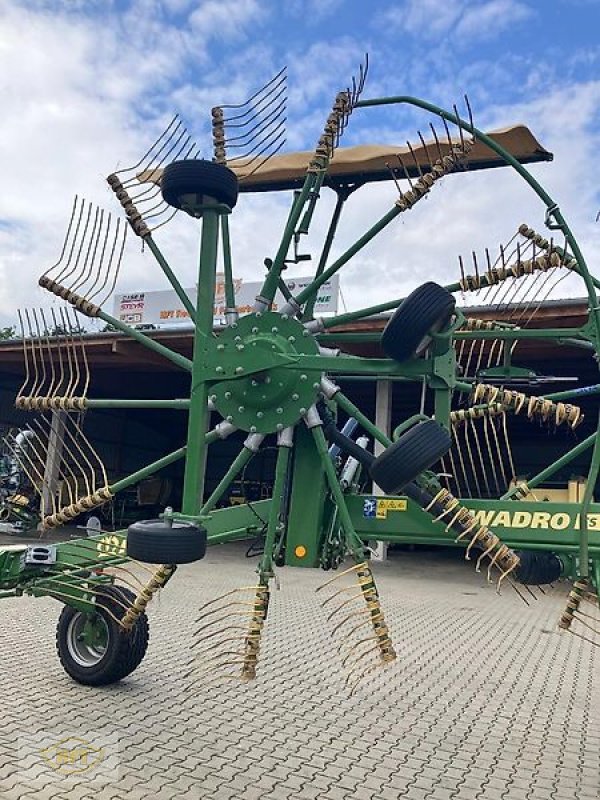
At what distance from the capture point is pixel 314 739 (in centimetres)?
458

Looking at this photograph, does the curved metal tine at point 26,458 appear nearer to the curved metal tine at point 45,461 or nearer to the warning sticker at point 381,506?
the curved metal tine at point 45,461

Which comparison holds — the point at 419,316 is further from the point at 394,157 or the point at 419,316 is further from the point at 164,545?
the point at 394,157

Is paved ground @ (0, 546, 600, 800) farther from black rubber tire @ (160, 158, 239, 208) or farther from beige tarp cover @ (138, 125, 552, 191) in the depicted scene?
beige tarp cover @ (138, 125, 552, 191)

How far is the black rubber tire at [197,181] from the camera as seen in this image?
328 cm

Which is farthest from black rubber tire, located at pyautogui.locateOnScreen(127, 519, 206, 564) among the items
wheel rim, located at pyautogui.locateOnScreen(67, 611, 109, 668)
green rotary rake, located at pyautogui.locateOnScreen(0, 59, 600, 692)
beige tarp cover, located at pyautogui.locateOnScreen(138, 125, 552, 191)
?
wheel rim, located at pyautogui.locateOnScreen(67, 611, 109, 668)

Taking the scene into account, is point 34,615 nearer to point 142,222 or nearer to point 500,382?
point 142,222

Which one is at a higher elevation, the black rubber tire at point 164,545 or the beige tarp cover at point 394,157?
the beige tarp cover at point 394,157

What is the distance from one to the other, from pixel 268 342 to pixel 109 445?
20.6 metres

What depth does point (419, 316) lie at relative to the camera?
292cm

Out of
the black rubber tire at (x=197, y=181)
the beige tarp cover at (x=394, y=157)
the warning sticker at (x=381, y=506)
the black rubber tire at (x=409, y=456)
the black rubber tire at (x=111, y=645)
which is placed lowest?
the black rubber tire at (x=111, y=645)

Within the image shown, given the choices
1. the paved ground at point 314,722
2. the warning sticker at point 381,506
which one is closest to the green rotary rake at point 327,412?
the warning sticker at point 381,506

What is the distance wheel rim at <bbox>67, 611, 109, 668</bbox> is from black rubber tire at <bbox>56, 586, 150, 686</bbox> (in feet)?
0.07

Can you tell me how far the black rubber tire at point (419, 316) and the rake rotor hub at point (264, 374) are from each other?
49 centimetres

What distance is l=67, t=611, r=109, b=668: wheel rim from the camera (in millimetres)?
5477
